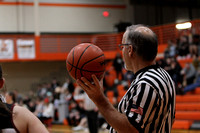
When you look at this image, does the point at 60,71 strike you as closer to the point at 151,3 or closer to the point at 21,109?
the point at 151,3

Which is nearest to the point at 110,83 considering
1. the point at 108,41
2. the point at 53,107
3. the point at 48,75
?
the point at 53,107

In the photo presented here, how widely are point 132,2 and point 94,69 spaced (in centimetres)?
1827

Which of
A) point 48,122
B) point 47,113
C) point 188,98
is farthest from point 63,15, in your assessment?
point 188,98

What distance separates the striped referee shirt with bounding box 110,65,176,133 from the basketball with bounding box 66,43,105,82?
317mm

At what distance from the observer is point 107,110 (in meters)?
1.90

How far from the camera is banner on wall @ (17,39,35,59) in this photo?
16677 millimetres

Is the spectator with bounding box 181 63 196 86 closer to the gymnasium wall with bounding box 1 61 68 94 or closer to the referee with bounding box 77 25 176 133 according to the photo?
the referee with bounding box 77 25 176 133

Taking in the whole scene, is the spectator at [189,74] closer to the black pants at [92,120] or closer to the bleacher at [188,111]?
the bleacher at [188,111]

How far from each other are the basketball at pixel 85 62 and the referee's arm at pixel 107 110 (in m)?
0.19

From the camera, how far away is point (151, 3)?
18.5 metres

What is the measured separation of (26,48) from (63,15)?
12.3 ft

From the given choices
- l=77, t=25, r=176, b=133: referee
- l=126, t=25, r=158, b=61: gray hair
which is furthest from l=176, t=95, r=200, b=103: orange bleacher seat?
l=126, t=25, r=158, b=61: gray hair

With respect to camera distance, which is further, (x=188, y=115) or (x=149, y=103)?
(x=188, y=115)

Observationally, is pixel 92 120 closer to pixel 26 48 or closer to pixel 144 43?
pixel 144 43
